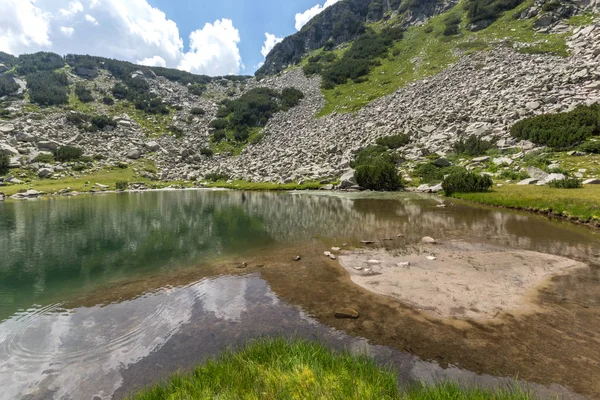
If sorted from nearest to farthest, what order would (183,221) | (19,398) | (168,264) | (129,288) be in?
(19,398) < (129,288) < (168,264) < (183,221)

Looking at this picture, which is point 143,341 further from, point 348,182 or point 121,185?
point 121,185

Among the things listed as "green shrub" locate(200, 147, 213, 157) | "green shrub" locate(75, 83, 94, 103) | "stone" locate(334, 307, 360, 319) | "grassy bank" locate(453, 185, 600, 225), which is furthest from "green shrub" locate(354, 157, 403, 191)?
"green shrub" locate(75, 83, 94, 103)

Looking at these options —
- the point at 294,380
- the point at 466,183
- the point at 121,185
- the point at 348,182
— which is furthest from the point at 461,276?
the point at 121,185

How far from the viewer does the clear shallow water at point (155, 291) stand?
242 inches

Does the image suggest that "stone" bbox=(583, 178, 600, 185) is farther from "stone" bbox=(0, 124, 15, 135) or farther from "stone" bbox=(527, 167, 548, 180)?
"stone" bbox=(0, 124, 15, 135)

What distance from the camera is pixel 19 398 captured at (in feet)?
17.7

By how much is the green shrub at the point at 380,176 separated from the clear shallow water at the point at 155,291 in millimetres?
16937

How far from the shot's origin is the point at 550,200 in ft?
68.0

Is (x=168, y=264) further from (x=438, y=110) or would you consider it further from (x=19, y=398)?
(x=438, y=110)

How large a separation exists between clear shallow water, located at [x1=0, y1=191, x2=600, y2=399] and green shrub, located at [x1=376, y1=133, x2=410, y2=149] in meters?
31.3

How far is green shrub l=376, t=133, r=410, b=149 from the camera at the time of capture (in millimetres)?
54250

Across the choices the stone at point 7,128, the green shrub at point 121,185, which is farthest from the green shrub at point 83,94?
the green shrub at point 121,185

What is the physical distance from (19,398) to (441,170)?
43.2 metres

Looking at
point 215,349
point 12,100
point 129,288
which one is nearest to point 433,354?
point 215,349
